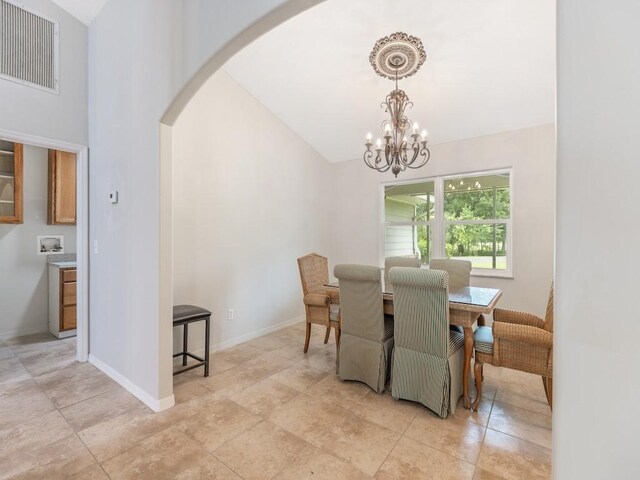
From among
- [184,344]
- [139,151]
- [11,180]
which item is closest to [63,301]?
[11,180]

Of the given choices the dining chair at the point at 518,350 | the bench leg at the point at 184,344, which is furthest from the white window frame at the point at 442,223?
the bench leg at the point at 184,344

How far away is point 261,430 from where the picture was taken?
75.0 inches

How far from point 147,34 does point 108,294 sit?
2.14 m

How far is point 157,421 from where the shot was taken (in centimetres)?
198

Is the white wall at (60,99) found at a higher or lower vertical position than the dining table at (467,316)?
higher

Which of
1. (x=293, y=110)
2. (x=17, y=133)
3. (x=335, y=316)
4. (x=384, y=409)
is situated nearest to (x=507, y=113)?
(x=293, y=110)

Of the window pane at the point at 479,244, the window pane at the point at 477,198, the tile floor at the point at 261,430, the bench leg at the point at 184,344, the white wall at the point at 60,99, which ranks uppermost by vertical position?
the white wall at the point at 60,99

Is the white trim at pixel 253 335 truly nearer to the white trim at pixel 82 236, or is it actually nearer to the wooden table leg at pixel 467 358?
the white trim at pixel 82 236

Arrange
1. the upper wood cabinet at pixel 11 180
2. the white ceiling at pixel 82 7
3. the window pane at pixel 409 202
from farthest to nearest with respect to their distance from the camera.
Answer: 1. the window pane at pixel 409 202
2. the upper wood cabinet at pixel 11 180
3. the white ceiling at pixel 82 7

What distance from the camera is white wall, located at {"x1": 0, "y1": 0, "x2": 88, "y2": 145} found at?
98.1 inches

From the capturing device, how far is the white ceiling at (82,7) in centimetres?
268

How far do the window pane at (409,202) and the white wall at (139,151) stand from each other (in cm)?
333

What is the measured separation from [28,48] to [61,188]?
1.76 metres

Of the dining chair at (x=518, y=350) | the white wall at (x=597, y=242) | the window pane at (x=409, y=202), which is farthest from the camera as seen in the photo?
the window pane at (x=409, y=202)
